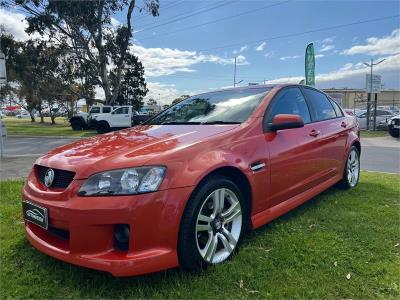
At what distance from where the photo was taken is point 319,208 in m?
4.29

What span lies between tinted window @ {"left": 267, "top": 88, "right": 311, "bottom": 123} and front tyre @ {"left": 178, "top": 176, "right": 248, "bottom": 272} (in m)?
0.98

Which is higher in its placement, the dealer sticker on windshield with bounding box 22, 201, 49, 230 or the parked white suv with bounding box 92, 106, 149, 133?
the dealer sticker on windshield with bounding box 22, 201, 49, 230

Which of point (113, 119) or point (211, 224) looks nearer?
point (211, 224)

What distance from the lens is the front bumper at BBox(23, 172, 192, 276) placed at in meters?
2.33

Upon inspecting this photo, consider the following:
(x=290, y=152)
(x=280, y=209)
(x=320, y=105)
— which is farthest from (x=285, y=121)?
(x=320, y=105)

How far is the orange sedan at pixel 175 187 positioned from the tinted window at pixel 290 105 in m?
0.01

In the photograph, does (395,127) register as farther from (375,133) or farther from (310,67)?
(310,67)

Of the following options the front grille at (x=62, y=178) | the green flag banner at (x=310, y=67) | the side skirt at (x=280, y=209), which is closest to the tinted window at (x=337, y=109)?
the side skirt at (x=280, y=209)

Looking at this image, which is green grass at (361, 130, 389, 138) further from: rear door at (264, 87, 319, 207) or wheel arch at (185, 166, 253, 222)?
wheel arch at (185, 166, 253, 222)

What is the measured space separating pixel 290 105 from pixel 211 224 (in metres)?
1.85

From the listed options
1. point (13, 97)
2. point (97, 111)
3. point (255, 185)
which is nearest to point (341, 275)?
point (255, 185)

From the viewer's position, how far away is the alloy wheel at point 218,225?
2.73 m

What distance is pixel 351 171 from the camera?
5297 mm

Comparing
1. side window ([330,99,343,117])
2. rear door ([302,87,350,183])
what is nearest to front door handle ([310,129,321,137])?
rear door ([302,87,350,183])
